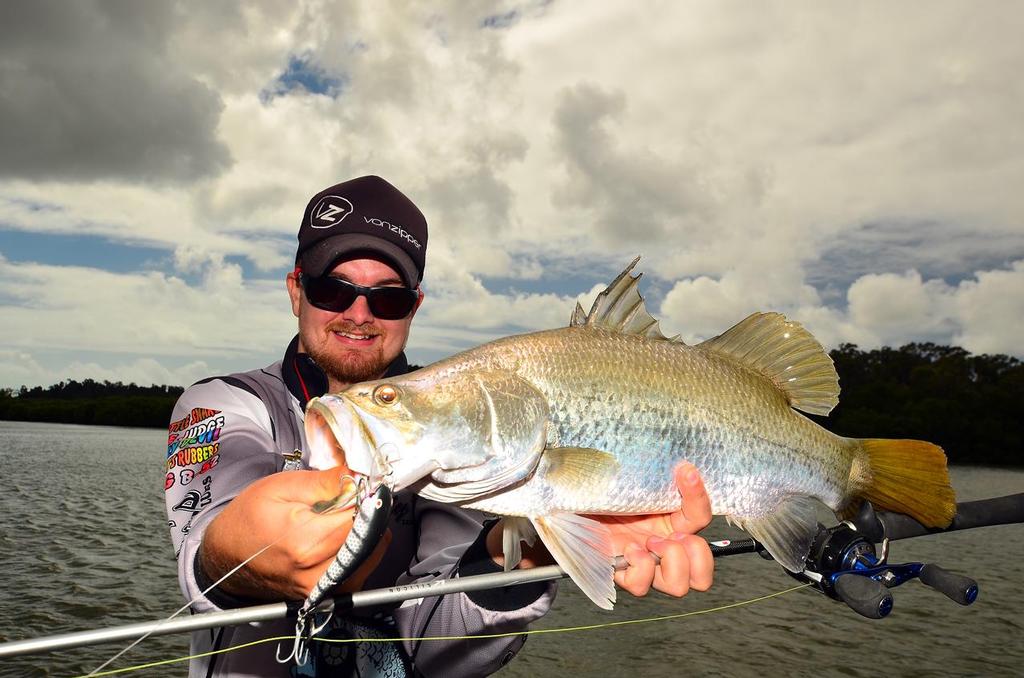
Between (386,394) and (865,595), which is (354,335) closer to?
(386,394)

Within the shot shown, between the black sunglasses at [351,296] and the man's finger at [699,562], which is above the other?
the black sunglasses at [351,296]

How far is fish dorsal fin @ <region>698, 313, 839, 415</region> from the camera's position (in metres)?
3.31

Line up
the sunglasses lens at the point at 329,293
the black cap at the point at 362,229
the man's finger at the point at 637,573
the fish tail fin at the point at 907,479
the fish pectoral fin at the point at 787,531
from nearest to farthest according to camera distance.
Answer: the man's finger at the point at 637,573
the fish pectoral fin at the point at 787,531
the fish tail fin at the point at 907,479
the sunglasses lens at the point at 329,293
the black cap at the point at 362,229

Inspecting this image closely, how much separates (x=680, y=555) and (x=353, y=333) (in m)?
2.26

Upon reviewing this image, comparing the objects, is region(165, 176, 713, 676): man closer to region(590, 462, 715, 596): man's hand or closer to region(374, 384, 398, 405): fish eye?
region(590, 462, 715, 596): man's hand

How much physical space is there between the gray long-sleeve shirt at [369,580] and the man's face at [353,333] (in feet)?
0.41

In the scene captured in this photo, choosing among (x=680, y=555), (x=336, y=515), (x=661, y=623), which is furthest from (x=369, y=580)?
(x=661, y=623)

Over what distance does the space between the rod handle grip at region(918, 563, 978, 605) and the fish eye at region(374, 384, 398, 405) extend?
2.41 m

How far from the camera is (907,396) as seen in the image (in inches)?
3179

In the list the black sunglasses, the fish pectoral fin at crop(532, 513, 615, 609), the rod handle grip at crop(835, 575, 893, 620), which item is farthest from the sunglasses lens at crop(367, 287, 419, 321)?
the rod handle grip at crop(835, 575, 893, 620)

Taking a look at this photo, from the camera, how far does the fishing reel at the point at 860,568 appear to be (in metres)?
3.02

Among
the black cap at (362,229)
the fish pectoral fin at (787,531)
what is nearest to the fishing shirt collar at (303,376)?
the black cap at (362,229)

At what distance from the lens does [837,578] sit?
3078mm

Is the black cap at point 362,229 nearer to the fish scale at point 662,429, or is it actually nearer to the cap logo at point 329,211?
the cap logo at point 329,211
